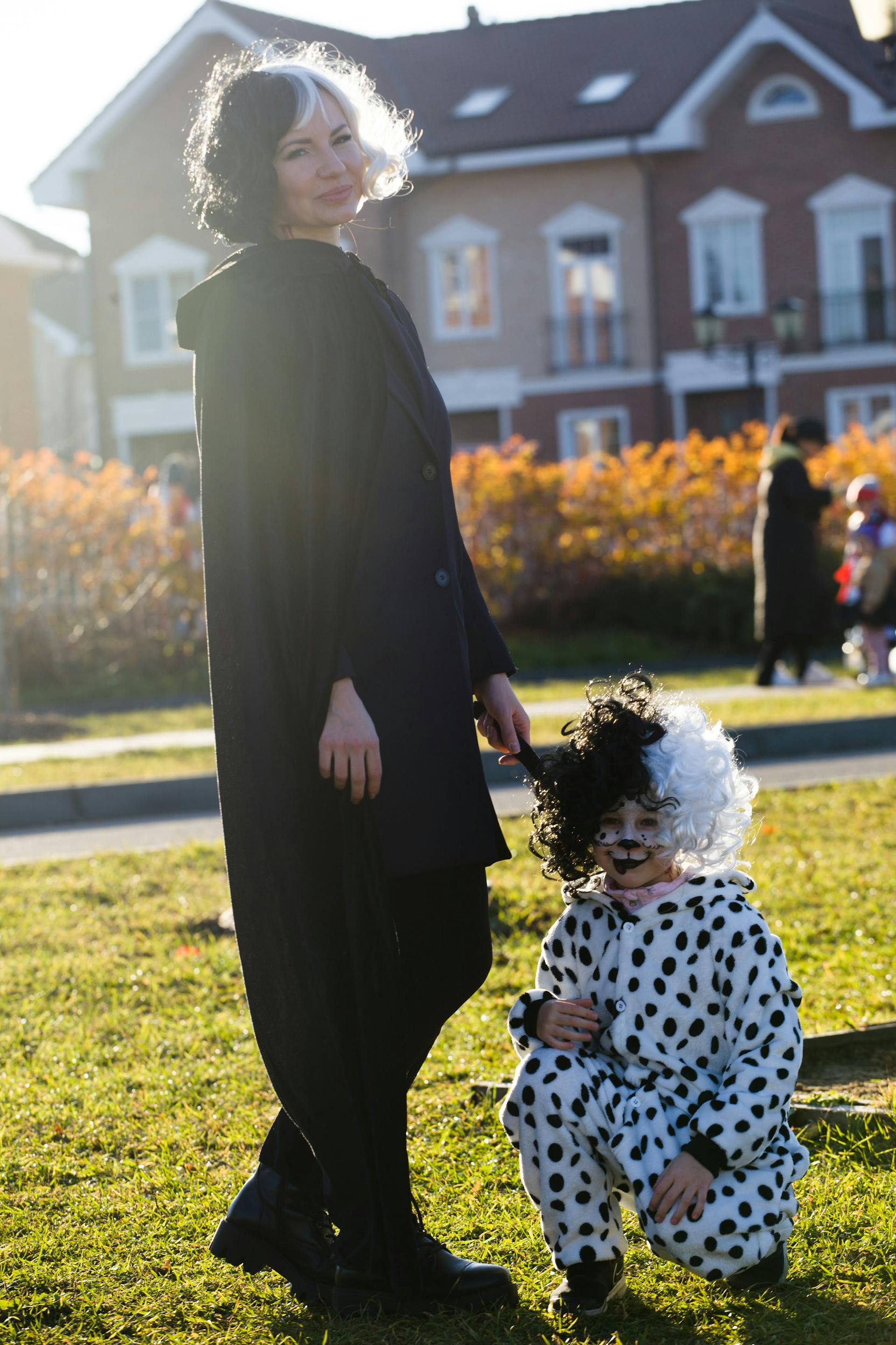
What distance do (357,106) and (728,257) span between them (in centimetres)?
2884

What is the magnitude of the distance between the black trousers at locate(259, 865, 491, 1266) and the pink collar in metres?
0.24

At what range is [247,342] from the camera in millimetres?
2650

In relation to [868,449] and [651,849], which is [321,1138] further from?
[868,449]

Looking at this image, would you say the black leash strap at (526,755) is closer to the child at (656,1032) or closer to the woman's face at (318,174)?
the child at (656,1032)

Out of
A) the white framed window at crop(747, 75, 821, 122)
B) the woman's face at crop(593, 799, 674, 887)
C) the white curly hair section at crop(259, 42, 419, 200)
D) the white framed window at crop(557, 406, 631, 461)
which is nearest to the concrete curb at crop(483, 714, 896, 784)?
the white curly hair section at crop(259, 42, 419, 200)

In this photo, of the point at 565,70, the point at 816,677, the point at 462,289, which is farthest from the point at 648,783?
the point at 565,70

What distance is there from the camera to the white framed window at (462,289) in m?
30.9

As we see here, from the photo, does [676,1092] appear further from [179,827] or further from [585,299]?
[585,299]

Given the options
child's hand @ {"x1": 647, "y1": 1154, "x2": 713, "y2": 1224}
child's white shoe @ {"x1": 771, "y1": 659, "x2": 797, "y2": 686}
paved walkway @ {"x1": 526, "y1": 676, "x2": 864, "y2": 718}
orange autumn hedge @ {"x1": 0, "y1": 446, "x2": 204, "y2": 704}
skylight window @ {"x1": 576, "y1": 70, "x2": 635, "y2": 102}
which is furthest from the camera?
skylight window @ {"x1": 576, "y1": 70, "x2": 635, "y2": 102}

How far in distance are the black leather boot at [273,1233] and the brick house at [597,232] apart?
89.5 feet

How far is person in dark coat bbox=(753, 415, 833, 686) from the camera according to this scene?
1187 cm

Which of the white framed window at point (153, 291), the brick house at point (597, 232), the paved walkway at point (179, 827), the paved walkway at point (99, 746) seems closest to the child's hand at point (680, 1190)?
the paved walkway at point (179, 827)

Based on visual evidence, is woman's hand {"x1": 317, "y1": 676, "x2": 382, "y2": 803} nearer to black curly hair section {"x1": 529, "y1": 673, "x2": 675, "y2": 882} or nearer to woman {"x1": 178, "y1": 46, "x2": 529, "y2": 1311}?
woman {"x1": 178, "y1": 46, "x2": 529, "y2": 1311}

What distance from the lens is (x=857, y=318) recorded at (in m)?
30.4
